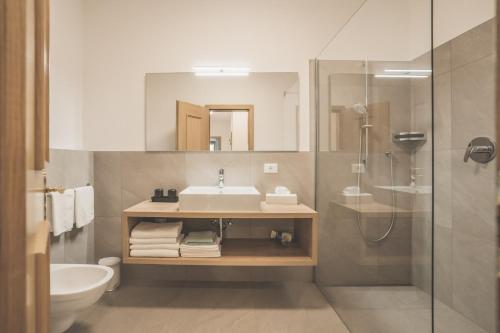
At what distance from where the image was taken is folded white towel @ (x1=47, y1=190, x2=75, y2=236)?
1.73 metres

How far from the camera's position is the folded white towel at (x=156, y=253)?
1.89 metres

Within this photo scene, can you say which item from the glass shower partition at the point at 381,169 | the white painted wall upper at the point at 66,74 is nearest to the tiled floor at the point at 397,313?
the glass shower partition at the point at 381,169

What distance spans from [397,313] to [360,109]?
113 centimetres

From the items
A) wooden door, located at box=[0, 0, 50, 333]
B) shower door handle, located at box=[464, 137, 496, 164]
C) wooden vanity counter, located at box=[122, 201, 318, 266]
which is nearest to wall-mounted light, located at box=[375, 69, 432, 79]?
shower door handle, located at box=[464, 137, 496, 164]

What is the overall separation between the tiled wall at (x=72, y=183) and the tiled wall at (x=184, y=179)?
0.08 meters

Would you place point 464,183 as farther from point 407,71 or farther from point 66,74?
point 66,74

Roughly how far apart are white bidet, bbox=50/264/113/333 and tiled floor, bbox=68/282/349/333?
1.03 ft

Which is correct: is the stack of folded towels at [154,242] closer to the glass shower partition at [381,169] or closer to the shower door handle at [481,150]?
the glass shower partition at [381,169]

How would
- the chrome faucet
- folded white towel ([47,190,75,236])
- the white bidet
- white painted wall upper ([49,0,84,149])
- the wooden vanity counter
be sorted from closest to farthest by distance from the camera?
the white bidet
folded white towel ([47,190,75,236])
the wooden vanity counter
white painted wall upper ([49,0,84,149])
the chrome faucet

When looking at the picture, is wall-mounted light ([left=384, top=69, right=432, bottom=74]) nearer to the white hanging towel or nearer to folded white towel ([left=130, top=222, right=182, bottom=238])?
folded white towel ([left=130, top=222, right=182, bottom=238])

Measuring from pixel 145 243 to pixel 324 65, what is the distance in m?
1.91

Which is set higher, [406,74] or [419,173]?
[406,74]

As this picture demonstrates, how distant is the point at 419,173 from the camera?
4.25 feet

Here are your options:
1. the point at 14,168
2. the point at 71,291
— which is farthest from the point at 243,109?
the point at 14,168
